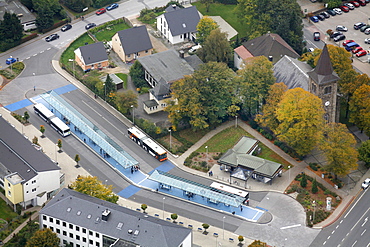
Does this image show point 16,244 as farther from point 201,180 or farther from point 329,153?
point 329,153

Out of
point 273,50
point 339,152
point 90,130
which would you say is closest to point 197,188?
point 339,152

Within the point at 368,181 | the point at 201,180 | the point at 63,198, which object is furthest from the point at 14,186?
the point at 368,181

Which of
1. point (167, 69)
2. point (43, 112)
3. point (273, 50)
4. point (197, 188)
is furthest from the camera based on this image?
point (167, 69)

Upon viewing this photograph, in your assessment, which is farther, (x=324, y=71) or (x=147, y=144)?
(x=147, y=144)

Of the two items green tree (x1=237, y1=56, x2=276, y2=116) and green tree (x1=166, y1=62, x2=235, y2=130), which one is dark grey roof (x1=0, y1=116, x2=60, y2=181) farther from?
green tree (x1=237, y1=56, x2=276, y2=116)

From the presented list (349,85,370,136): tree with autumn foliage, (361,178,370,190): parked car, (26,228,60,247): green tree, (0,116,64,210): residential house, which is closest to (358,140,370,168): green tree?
(361,178,370,190): parked car

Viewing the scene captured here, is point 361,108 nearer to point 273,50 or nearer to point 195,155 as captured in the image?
A: point 273,50

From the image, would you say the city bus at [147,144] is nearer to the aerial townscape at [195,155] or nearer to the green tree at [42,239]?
the aerial townscape at [195,155]
